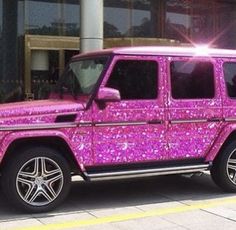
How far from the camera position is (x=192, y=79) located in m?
7.93

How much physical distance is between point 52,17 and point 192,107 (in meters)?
9.94

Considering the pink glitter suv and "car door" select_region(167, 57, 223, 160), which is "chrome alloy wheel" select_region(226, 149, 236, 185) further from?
"car door" select_region(167, 57, 223, 160)

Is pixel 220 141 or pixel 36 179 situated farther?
pixel 220 141

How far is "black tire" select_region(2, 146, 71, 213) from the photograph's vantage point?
6797mm

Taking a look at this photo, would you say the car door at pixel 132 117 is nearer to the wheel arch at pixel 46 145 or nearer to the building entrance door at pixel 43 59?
the wheel arch at pixel 46 145

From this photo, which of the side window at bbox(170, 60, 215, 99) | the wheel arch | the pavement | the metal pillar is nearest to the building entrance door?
the metal pillar

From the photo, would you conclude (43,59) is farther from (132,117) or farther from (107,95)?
(107,95)

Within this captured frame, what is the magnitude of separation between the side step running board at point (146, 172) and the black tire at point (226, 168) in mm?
276

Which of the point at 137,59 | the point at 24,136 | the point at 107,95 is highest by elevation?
the point at 137,59

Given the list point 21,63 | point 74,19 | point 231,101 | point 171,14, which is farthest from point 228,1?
point 231,101

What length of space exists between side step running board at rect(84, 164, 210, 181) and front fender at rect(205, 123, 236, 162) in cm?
14

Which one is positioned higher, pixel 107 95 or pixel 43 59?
pixel 43 59

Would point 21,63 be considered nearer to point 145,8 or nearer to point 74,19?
point 74,19

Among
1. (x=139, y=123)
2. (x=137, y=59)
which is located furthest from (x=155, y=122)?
(x=137, y=59)
